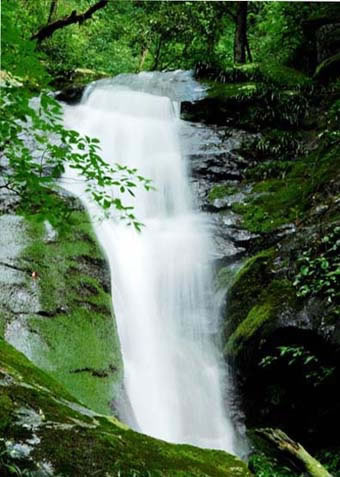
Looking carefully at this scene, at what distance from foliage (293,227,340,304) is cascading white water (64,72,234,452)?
139 centimetres

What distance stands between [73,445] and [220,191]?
6761 mm

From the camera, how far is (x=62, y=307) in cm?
479

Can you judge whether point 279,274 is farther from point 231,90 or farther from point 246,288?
point 231,90

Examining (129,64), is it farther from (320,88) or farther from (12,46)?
(12,46)

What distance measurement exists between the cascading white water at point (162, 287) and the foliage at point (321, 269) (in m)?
1.39

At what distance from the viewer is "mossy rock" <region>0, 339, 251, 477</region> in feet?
5.51

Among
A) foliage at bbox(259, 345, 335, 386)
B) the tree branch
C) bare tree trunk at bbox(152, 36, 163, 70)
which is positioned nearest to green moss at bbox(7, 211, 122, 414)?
foliage at bbox(259, 345, 335, 386)

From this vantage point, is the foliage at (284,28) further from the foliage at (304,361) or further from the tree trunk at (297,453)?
the tree trunk at (297,453)

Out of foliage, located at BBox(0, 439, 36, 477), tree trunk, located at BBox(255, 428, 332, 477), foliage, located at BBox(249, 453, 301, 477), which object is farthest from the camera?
foliage, located at BBox(249, 453, 301, 477)

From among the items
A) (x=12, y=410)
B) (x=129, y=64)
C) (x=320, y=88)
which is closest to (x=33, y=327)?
(x=12, y=410)

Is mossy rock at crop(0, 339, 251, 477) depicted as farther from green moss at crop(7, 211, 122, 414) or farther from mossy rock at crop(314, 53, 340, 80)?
mossy rock at crop(314, 53, 340, 80)

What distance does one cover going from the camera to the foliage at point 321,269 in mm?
4801

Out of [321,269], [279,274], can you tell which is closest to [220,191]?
[279,274]

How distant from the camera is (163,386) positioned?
16.9ft
